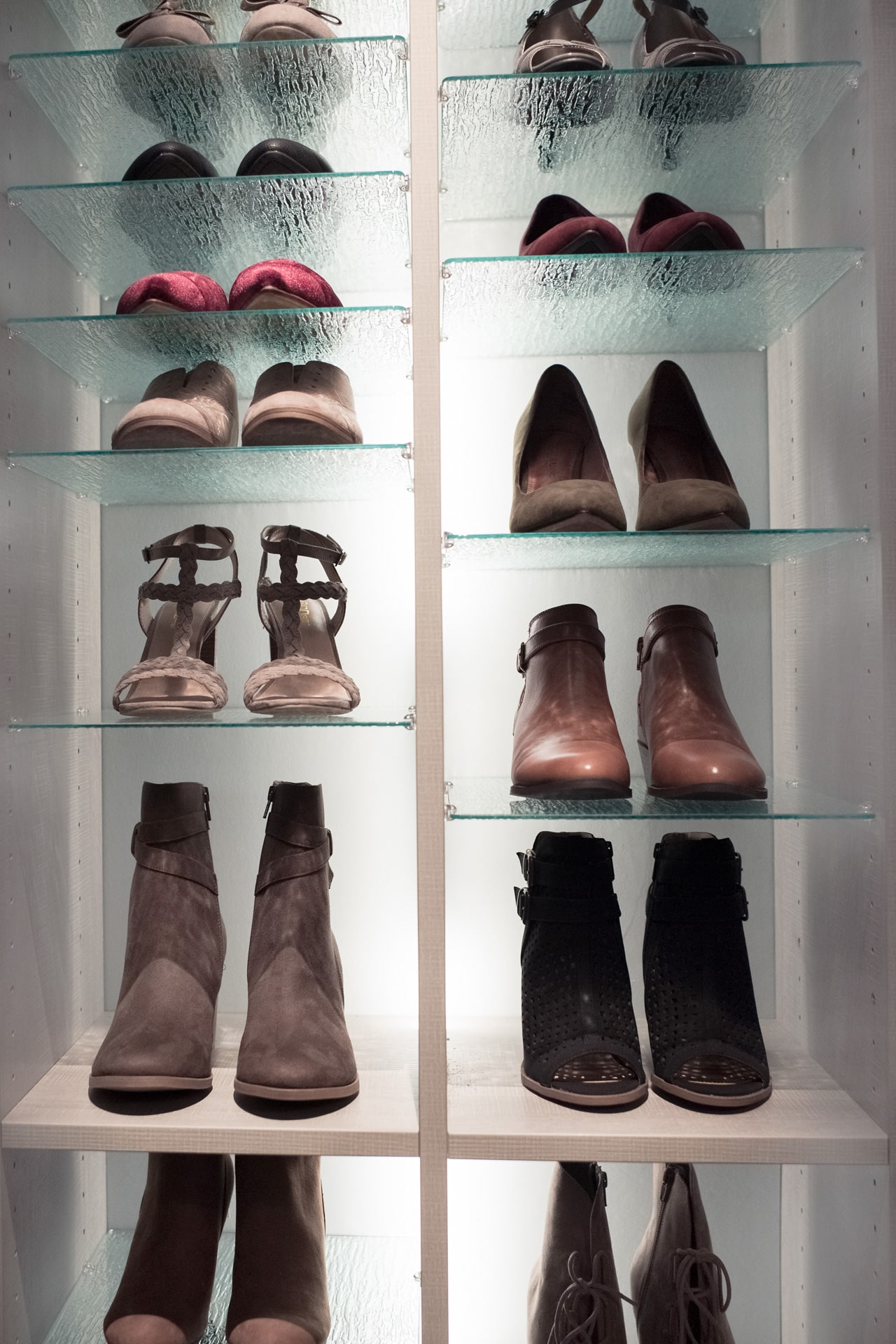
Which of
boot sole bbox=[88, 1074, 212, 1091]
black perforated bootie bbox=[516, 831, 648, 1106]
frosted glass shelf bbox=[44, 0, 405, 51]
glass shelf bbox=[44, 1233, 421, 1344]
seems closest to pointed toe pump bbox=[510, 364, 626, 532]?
black perforated bootie bbox=[516, 831, 648, 1106]

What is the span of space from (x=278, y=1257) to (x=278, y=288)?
3.88 ft

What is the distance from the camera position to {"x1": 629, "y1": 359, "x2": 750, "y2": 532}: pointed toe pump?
3.75 feet

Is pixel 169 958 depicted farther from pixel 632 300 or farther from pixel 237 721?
pixel 632 300

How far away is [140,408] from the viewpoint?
3.81 feet

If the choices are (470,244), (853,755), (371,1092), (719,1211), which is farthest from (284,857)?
(470,244)

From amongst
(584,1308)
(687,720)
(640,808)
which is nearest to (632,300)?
(687,720)

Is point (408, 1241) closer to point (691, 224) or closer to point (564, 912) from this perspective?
point (564, 912)

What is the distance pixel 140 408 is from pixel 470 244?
63 cm

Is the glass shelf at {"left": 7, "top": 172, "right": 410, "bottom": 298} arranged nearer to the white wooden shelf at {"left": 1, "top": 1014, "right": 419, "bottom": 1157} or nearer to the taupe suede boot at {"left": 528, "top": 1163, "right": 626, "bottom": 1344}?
the white wooden shelf at {"left": 1, "top": 1014, "right": 419, "bottom": 1157}

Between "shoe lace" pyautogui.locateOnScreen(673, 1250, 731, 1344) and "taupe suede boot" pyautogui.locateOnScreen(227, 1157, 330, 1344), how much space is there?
16.5 inches

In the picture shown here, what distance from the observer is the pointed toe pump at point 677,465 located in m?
1.14

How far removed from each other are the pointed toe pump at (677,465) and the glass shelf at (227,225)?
42 cm

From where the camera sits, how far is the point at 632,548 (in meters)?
1.26

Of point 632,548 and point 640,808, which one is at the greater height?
point 632,548
